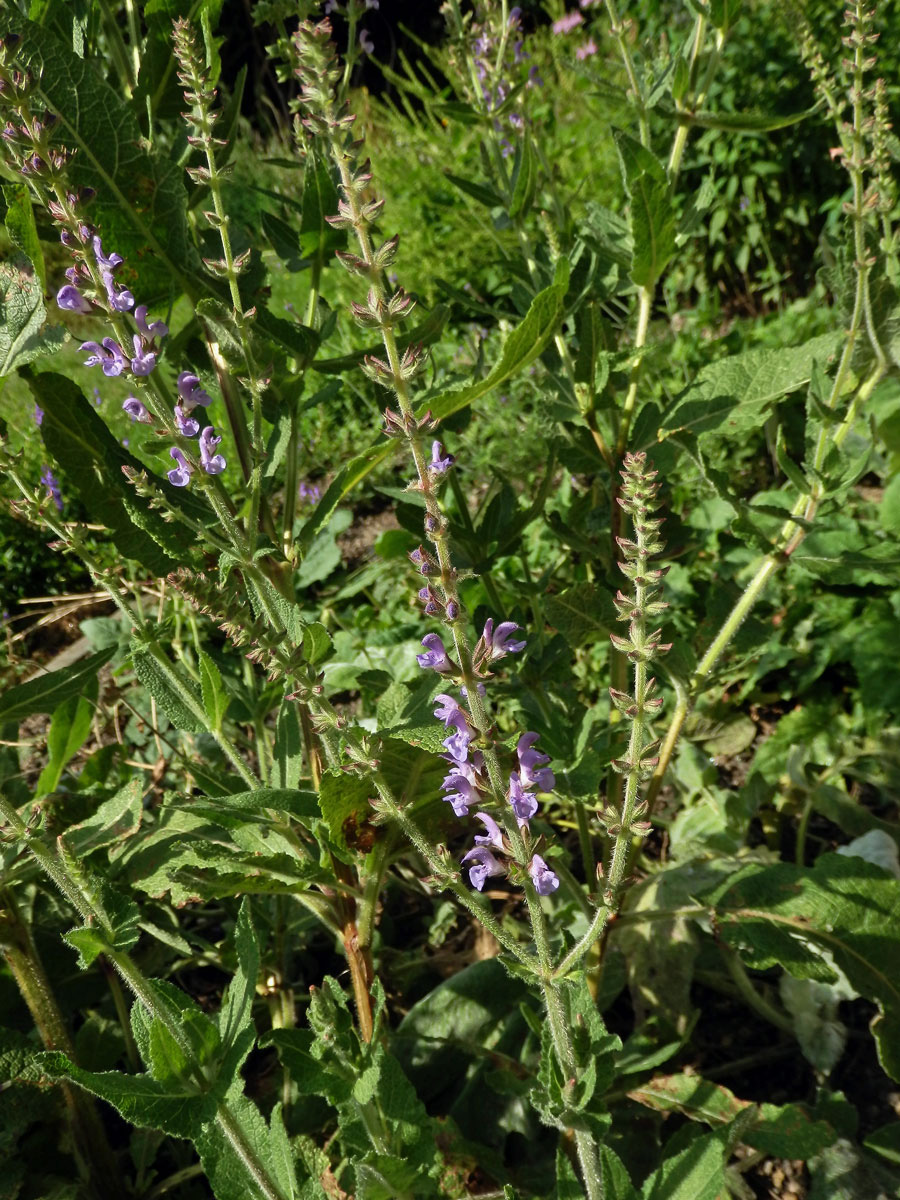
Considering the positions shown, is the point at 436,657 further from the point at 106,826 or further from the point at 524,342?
the point at 106,826

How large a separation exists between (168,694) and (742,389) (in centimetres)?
106

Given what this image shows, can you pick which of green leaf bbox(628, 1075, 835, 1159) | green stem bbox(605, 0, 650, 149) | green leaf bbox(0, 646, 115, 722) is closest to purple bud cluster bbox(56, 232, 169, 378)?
green leaf bbox(0, 646, 115, 722)

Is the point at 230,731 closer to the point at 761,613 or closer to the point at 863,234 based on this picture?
the point at 761,613

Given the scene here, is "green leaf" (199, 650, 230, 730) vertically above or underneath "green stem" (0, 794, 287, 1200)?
above

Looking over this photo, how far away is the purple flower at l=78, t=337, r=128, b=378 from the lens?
1.14m

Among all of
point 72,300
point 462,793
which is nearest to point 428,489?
point 462,793

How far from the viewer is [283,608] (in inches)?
50.1

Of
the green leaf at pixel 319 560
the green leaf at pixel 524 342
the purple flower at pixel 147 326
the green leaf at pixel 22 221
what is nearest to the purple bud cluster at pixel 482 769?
the green leaf at pixel 524 342

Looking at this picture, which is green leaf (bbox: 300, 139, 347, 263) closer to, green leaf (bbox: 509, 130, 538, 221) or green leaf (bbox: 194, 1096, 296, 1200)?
green leaf (bbox: 509, 130, 538, 221)

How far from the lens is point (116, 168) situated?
1.33m

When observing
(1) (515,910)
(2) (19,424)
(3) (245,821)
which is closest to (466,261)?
(2) (19,424)

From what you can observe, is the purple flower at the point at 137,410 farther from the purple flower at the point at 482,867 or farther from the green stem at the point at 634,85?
the green stem at the point at 634,85

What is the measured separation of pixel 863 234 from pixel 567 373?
492 millimetres

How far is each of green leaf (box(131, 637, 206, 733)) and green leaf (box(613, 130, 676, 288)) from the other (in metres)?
0.98
